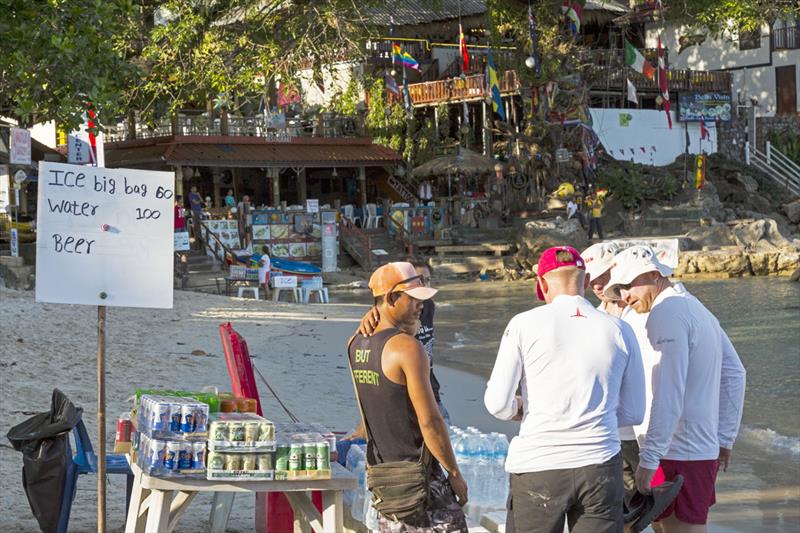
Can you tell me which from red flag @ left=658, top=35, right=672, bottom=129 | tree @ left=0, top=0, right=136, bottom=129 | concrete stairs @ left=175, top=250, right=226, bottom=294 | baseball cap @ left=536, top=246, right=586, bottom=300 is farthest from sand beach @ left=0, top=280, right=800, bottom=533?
red flag @ left=658, top=35, right=672, bottom=129

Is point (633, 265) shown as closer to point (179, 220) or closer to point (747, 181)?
point (179, 220)

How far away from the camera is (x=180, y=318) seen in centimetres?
1752

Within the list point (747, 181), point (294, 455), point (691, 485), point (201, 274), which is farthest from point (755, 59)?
point (294, 455)

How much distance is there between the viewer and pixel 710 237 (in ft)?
112

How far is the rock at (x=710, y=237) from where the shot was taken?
111 feet

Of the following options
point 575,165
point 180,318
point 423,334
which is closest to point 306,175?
point 575,165

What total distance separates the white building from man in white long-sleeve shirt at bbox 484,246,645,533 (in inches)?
1561

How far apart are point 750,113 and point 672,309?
132 feet

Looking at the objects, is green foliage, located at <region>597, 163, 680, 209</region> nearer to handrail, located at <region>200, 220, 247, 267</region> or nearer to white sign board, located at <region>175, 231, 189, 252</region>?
handrail, located at <region>200, 220, 247, 267</region>

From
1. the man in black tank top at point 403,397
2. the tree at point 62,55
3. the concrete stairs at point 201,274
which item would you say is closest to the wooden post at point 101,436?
the man in black tank top at point 403,397

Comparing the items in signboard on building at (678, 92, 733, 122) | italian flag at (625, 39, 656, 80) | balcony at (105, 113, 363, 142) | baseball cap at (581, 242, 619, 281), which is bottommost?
baseball cap at (581, 242, 619, 281)

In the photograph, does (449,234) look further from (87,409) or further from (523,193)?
(87,409)

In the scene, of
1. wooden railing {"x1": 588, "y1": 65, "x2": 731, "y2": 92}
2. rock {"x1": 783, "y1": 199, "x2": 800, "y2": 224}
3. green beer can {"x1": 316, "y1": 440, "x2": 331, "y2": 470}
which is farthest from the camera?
rock {"x1": 783, "y1": 199, "x2": 800, "y2": 224}

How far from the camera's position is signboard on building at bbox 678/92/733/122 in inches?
1590
